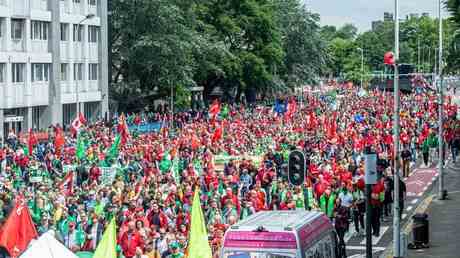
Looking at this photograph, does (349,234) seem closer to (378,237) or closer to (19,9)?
(378,237)

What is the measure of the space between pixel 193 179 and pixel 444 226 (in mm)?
7671

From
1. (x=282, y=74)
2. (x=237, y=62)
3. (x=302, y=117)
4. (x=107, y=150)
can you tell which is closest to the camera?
(x=107, y=150)

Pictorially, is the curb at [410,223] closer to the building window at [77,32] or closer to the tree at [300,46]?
the building window at [77,32]

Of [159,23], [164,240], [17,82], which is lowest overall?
[164,240]

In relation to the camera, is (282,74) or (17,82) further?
(282,74)

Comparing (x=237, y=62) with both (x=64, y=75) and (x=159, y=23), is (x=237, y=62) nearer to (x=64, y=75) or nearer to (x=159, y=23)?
(x=159, y=23)

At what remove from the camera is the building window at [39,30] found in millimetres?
64500

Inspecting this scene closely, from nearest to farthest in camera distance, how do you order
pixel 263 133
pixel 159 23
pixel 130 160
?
pixel 130 160, pixel 263 133, pixel 159 23

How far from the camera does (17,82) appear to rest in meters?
61.8

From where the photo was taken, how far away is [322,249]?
18.8 m

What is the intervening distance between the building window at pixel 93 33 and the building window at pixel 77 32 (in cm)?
121

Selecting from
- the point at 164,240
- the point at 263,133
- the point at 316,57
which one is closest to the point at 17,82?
the point at 263,133

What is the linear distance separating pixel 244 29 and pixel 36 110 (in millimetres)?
32236

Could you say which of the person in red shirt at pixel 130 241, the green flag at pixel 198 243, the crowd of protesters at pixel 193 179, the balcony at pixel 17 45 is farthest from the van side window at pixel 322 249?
the balcony at pixel 17 45
